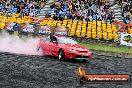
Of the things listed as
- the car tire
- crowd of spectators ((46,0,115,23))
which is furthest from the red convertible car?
crowd of spectators ((46,0,115,23))

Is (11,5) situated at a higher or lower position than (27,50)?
higher

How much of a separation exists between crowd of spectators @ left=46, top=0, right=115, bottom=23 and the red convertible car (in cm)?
1224

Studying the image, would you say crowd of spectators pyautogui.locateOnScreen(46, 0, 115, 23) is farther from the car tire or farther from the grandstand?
the car tire

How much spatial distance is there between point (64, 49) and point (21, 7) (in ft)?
59.3

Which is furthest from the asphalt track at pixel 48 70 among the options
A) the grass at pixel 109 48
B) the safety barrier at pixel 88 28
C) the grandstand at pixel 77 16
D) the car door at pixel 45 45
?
the grandstand at pixel 77 16

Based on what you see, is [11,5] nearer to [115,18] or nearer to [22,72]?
[115,18]

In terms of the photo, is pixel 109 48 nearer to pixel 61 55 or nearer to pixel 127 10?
pixel 61 55

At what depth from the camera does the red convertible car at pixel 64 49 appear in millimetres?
26719

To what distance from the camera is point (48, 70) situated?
2205cm

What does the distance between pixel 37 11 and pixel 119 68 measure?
2074 centimetres

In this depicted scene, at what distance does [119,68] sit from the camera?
2539 centimetres

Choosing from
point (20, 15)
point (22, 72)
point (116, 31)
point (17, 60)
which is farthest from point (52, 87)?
point (20, 15)

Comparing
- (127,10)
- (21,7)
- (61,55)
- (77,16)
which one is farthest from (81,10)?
(61,55)

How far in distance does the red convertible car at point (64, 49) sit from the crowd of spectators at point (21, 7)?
14.7 metres
